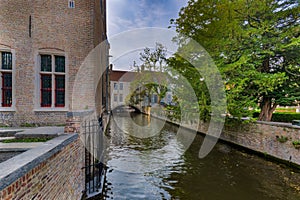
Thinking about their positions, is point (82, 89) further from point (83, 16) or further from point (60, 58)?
point (83, 16)

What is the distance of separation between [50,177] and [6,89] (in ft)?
20.1

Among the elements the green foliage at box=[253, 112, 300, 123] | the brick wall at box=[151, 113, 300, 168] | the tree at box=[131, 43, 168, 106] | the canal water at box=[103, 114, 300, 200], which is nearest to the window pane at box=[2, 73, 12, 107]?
the canal water at box=[103, 114, 300, 200]

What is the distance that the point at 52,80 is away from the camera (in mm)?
7199

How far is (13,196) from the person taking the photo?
69.7 inches

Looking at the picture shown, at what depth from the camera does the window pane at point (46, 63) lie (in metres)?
7.23

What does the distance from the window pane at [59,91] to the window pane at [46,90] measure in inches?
9.0

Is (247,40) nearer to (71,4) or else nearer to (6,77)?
(71,4)

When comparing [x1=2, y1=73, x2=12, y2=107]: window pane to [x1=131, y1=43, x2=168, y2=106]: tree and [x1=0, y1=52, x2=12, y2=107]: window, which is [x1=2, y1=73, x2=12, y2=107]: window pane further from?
[x1=131, y1=43, x2=168, y2=106]: tree

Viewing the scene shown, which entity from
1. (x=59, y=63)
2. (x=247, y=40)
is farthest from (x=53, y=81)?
(x=247, y=40)

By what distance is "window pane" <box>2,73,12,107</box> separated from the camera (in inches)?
276

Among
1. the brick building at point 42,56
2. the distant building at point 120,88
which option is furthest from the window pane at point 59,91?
the distant building at point 120,88

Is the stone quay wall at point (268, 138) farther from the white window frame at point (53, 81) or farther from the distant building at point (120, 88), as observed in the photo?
the distant building at point (120, 88)

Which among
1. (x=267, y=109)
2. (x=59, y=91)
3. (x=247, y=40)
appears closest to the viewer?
(x=59, y=91)

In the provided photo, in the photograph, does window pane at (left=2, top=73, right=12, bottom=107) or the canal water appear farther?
window pane at (left=2, top=73, right=12, bottom=107)
